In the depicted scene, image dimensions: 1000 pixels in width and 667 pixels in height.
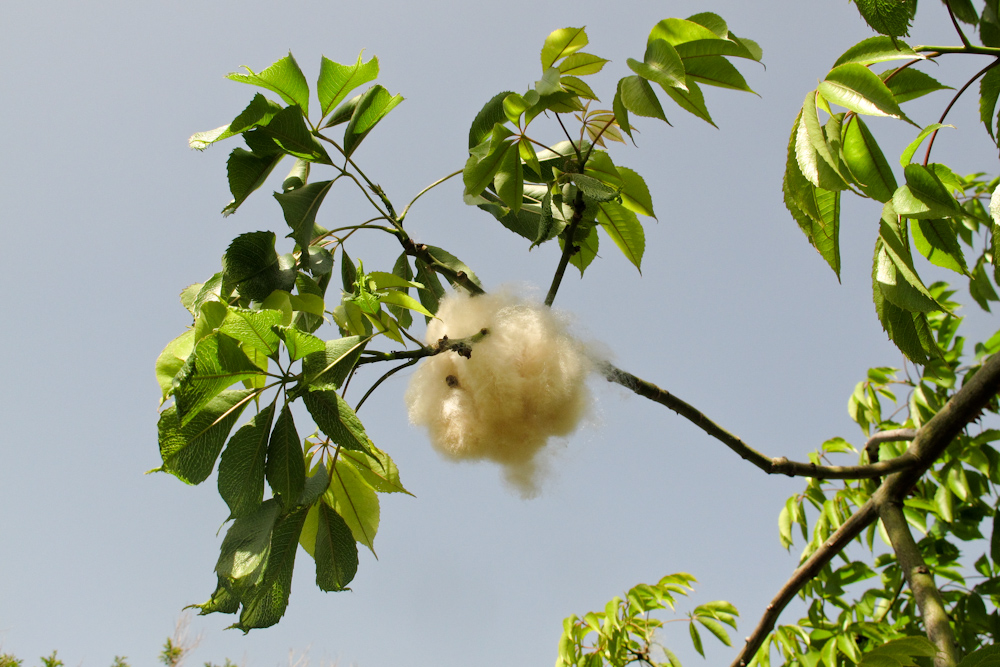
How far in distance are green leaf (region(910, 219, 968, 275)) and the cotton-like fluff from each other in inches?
26.0

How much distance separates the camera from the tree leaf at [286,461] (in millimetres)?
954

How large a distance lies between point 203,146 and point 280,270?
255mm

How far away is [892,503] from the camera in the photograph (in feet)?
6.10

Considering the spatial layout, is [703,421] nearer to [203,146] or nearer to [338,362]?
[338,362]

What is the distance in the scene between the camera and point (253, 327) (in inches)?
34.2

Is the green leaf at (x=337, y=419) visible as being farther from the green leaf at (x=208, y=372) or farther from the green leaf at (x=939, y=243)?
the green leaf at (x=939, y=243)

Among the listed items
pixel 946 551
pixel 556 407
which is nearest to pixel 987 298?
pixel 946 551

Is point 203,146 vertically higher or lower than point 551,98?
lower

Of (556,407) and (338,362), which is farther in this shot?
(556,407)

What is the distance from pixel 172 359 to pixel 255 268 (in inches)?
7.9

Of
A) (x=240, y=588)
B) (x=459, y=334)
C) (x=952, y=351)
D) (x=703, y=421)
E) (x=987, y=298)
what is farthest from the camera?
(x=952, y=351)

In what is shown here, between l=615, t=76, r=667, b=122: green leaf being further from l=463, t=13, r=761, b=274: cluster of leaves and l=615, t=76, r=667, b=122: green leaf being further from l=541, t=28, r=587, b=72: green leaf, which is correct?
l=541, t=28, r=587, b=72: green leaf

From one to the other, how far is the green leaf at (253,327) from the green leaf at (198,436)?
0.35 ft

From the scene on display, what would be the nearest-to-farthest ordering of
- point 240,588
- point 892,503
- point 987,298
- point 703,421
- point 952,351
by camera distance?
point 240,588 → point 703,421 → point 892,503 → point 987,298 → point 952,351
